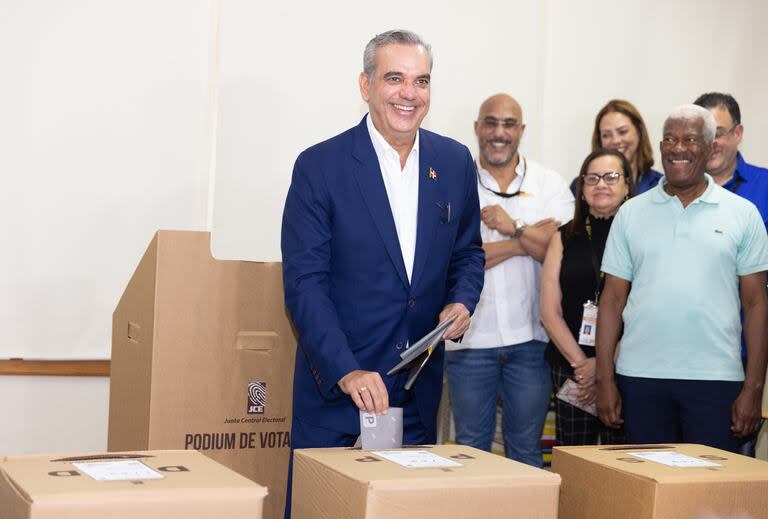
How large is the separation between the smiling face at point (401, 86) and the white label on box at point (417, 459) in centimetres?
96

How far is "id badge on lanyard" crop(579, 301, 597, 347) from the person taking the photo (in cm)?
344

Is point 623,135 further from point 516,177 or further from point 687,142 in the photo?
point 687,142

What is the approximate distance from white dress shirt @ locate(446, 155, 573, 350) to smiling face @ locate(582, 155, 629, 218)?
0.32m

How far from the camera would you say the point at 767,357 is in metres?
2.97

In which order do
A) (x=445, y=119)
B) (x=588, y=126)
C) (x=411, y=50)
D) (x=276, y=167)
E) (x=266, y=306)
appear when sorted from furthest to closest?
1. (x=588, y=126)
2. (x=445, y=119)
3. (x=276, y=167)
4. (x=266, y=306)
5. (x=411, y=50)

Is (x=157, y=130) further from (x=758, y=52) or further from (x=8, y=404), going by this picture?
(x=758, y=52)

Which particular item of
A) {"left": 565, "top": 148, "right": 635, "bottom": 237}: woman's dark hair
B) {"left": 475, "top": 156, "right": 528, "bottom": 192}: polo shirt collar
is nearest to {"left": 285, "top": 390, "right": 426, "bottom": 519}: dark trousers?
{"left": 565, "top": 148, "right": 635, "bottom": 237}: woman's dark hair

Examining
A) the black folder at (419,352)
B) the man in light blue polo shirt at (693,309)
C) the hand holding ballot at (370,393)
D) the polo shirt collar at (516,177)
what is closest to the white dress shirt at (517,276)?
the polo shirt collar at (516,177)

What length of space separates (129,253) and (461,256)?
5.96 ft

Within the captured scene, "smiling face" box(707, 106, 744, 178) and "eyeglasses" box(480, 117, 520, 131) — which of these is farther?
"eyeglasses" box(480, 117, 520, 131)

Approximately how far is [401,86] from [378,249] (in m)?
0.42

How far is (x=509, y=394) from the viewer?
3.79 metres

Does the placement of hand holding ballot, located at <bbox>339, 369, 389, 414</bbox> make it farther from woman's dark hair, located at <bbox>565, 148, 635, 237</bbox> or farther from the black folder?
woman's dark hair, located at <bbox>565, 148, 635, 237</bbox>

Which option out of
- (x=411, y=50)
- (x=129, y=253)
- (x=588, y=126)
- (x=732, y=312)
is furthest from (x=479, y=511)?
(x=588, y=126)
